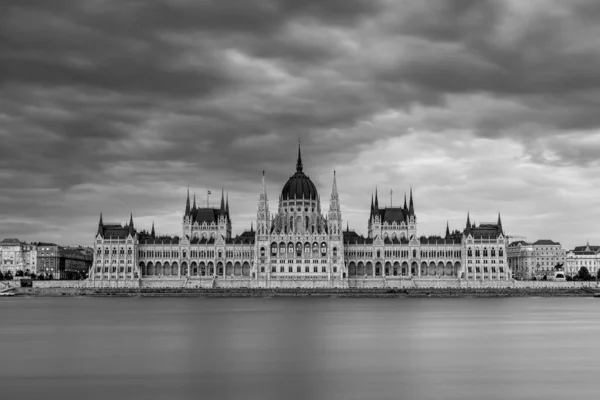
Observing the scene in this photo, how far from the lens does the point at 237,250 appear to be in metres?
162

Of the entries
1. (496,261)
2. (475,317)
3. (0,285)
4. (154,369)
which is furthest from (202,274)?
(154,369)

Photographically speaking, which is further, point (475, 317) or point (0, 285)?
point (0, 285)

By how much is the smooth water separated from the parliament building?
70.5 m

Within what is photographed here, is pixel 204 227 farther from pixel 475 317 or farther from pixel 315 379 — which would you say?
pixel 315 379

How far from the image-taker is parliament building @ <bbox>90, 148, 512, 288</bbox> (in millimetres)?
157250

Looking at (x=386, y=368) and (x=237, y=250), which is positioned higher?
(x=237, y=250)

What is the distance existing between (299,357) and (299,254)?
107033 mm

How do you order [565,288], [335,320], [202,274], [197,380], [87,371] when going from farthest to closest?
[202,274]
[565,288]
[335,320]
[87,371]
[197,380]

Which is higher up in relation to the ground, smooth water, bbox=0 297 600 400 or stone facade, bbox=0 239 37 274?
stone facade, bbox=0 239 37 274

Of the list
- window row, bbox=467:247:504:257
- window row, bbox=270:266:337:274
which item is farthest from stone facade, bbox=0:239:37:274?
window row, bbox=467:247:504:257

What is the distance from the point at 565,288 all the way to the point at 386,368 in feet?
371

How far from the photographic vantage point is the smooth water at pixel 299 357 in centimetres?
3956

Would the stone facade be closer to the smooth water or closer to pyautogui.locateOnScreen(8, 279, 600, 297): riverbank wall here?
pyautogui.locateOnScreen(8, 279, 600, 297): riverbank wall

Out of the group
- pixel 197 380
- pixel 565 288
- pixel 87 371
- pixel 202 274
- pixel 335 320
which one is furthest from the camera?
pixel 202 274
